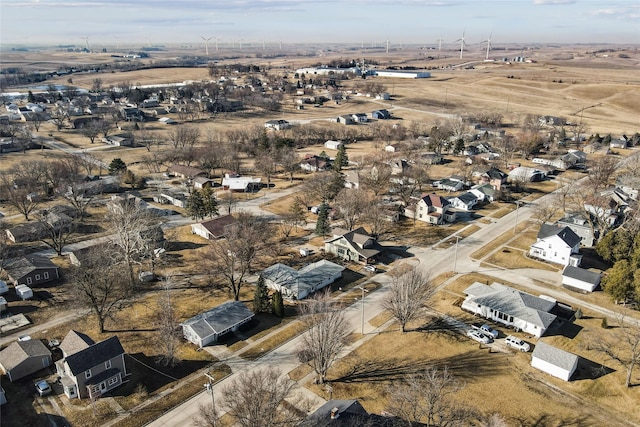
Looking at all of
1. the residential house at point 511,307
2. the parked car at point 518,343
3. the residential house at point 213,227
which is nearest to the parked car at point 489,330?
the parked car at point 518,343

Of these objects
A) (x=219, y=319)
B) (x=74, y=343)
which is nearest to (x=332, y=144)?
(x=219, y=319)

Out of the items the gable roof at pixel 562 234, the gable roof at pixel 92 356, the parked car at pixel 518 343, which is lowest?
the parked car at pixel 518 343

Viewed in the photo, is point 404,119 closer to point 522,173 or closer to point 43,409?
point 522,173

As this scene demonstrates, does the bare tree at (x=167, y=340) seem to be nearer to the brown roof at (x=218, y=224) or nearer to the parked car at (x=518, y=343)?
the brown roof at (x=218, y=224)

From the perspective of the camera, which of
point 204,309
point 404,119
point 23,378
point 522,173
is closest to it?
point 23,378

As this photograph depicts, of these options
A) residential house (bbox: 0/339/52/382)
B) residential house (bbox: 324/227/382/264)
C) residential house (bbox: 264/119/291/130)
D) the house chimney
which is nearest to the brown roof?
residential house (bbox: 324/227/382/264)

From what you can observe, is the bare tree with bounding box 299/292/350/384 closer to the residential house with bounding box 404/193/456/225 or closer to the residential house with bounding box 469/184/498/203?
the residential house with bounding box 404/193/456/225

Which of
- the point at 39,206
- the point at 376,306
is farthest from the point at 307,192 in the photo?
the point at 39,206
